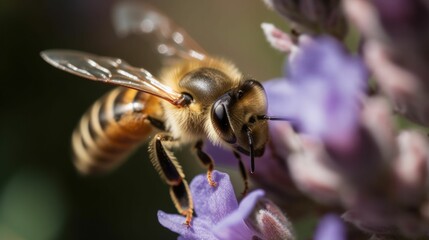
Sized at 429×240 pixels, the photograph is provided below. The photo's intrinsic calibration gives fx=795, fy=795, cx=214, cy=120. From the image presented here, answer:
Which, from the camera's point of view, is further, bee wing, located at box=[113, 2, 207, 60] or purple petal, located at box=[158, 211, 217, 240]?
bee wing, located at box=[113, 2, 207, 60]

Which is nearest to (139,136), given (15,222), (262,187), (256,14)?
(262,187)

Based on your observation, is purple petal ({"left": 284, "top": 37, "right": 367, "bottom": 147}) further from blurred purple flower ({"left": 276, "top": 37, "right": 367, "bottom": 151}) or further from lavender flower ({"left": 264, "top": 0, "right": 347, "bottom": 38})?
lavender flower ({"left": 264, "top": 0, "right": 347, "bottom": 38})

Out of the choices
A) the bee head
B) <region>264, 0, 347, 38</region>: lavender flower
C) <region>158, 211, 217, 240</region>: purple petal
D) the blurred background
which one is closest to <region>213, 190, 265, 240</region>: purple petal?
<region>158, 211, 217, 240</region>: purple petal

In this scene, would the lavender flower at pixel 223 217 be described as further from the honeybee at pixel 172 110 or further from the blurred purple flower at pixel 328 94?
the blurred purple flower at pixel 328 94

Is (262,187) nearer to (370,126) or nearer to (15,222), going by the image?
(370,126)

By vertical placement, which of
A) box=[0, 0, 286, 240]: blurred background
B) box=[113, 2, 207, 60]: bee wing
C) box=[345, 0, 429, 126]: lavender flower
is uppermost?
box=[345, 0, 429, 126]: lavender flower

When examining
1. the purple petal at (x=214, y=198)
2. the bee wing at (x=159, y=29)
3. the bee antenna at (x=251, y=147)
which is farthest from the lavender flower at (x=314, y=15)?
the bee wing at (x=159, y=29)
